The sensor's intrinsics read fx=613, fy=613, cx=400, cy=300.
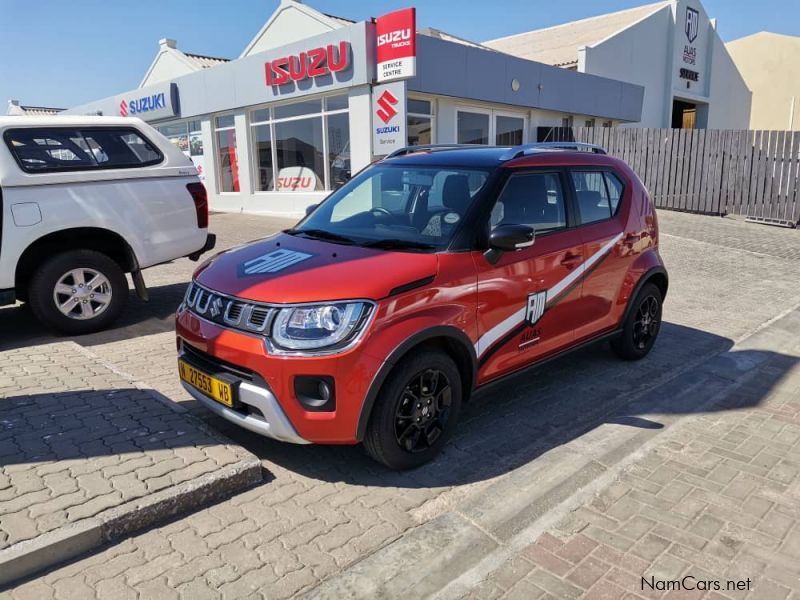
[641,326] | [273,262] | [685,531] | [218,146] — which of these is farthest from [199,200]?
[218,146]

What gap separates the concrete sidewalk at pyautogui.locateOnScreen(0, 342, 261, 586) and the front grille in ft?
2.48

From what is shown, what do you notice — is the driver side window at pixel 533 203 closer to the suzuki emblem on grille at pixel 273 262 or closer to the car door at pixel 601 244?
the car door at pixel 601 244

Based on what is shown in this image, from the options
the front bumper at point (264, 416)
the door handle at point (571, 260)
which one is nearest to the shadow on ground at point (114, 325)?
the front bumper at point (264, 416)

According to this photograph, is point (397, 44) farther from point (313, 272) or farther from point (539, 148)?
point (313, 272)

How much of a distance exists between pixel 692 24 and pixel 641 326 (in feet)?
79.3

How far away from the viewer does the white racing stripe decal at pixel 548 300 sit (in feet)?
12.6

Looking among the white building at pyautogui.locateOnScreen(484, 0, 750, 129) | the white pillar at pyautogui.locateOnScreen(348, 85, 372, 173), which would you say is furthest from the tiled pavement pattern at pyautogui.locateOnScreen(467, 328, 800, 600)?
the white building at pyautogui.locateOnScreen(484, 0, 750, 129)

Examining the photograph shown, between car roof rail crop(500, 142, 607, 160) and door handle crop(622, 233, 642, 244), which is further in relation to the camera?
door handle crop(622, 233, 642, 244)

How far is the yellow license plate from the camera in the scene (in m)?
3.38

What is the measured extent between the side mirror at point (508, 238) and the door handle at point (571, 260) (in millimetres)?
771

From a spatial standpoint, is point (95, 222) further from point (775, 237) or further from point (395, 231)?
point (775, 237)

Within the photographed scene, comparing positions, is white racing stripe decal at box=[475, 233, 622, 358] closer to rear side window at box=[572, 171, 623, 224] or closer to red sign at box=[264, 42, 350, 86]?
rear side window at box=[572, 171, 623, 224]

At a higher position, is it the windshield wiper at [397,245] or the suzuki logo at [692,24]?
the suzuki logo at [692,24]

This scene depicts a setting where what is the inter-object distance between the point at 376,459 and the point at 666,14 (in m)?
25.3
